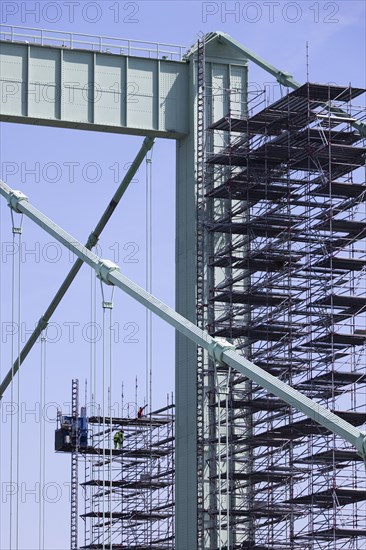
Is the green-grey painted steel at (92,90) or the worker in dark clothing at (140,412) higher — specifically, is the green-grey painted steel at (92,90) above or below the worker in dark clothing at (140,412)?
above

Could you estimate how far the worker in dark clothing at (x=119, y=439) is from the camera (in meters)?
83.4

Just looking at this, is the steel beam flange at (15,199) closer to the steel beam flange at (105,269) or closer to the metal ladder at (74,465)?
the steel beam flange at (105,269)

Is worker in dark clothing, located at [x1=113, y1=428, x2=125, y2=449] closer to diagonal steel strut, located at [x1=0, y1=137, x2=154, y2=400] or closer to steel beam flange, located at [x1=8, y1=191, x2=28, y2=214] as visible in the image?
diagonal steel strut, located at [x1=0, y1=137, x2=154, y2=400]

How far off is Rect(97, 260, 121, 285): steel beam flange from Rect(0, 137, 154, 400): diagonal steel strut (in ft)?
28.1

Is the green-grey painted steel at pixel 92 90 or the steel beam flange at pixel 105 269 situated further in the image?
the green-grey painted steel at pixel 92 90

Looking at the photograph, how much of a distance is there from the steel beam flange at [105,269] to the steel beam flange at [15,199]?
5.98 metres

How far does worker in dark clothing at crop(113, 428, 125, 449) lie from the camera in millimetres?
83438

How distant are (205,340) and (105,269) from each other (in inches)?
257

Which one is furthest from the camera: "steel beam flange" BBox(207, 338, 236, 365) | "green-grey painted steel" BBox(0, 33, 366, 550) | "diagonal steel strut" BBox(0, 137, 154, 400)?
"diagonal steel strut" BBox(0, 137, 154, 400)

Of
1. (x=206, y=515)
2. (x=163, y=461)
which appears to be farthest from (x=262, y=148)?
(x=163, y=461)

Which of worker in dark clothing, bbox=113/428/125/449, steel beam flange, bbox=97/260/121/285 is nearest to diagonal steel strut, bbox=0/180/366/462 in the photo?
steel beam flange, bbox=97/260/121/285

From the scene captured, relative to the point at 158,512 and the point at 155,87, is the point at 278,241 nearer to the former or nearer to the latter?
the point at 155,87

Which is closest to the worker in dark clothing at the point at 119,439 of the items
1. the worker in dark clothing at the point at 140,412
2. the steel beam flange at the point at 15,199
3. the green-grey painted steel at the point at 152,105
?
the worker in dark clothing at the point at 140,412

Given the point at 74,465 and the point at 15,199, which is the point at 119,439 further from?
the point at 15,199
